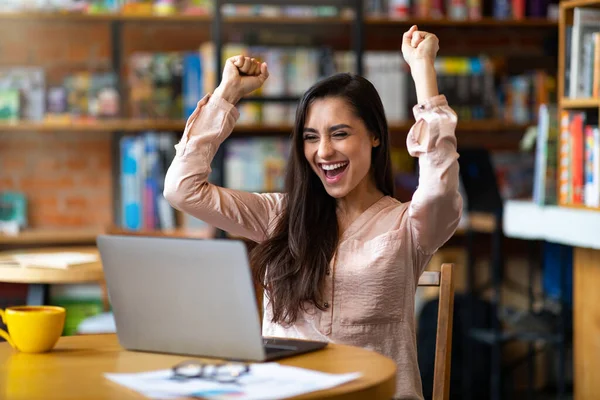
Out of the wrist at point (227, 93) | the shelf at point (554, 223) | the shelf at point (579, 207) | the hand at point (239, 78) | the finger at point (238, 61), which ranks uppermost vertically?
the finger at point (238, 61)

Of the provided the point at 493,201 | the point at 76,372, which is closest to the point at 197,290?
the point at 76,372

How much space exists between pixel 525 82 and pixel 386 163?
2.49 meters

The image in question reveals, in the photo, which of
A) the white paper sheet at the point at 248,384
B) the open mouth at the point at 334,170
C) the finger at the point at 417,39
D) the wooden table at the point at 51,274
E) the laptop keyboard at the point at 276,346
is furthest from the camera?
the wooden table at the point at 51,274

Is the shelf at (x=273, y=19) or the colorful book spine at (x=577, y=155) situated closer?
the colorful book spine at (x=577, y=155)

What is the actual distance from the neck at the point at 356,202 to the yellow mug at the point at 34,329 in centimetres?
65

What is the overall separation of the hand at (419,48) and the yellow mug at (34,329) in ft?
2.53

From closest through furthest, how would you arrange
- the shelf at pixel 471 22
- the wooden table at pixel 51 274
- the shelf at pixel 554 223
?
1. the wooden table at pixel 51 274
2. the shelf at pixel 554 223
3. the shelf at pixel 471 22

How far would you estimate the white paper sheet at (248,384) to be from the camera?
1.18 meters

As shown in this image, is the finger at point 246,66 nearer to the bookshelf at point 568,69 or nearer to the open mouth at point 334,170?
the open mouth at point 334,170

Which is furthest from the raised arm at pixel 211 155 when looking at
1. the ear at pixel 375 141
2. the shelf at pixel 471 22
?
the shelf at pixel 471 22

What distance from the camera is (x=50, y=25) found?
13.8ft

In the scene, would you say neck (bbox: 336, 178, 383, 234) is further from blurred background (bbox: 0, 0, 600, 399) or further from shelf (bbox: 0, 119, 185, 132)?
shelf (bbox: 0, 119, 185, 132)

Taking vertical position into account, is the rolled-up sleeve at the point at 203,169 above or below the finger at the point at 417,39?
below

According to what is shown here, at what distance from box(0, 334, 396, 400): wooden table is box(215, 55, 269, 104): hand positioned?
57 cm
